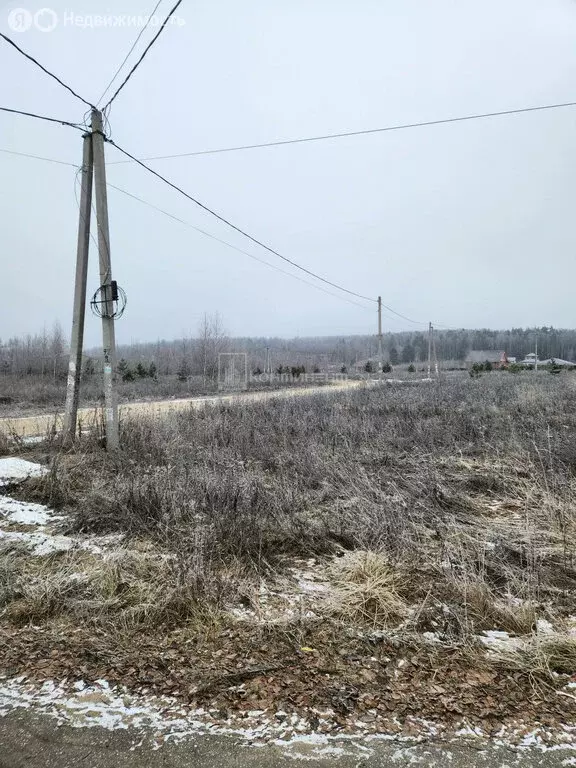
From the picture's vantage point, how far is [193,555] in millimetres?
3742

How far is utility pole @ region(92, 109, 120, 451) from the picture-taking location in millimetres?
8031

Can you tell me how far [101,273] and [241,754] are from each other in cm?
763

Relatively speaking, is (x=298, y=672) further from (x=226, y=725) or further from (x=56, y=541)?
(x=56, y=541)

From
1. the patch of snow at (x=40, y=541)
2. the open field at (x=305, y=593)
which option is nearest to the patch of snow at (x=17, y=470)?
the open field at (x=305, y=593)

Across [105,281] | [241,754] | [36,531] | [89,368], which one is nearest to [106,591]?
[241,754]

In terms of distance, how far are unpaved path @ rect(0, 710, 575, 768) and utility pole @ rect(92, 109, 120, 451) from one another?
20.7 ft

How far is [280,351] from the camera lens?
97.2 meters

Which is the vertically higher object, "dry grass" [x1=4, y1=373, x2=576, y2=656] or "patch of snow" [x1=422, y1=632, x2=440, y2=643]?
"dry grass" [x1=4, y1=373, x2=576, y2=656]

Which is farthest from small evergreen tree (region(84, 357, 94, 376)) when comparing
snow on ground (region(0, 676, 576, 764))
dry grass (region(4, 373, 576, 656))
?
snow on ground (region(0, 676, 576, 764))

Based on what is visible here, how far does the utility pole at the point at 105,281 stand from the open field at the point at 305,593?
114 cm

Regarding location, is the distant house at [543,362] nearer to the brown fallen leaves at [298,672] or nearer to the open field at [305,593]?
the open field at [305,593]

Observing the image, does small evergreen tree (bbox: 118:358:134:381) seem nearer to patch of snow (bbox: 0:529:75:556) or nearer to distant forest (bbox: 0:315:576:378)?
distant forest (bbox: 0:315:576:378)

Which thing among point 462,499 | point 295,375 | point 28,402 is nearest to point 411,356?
point 295,375

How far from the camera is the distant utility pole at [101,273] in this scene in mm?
8039
